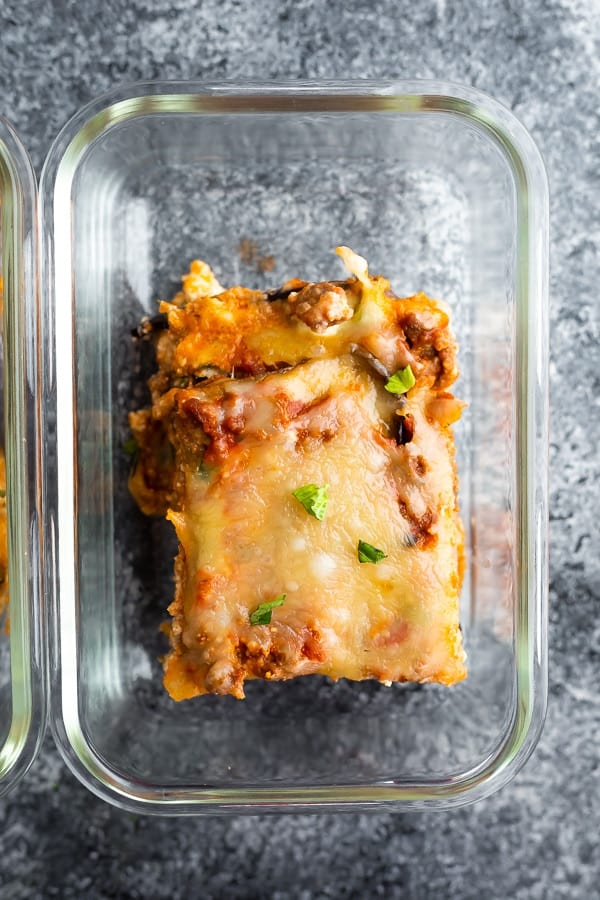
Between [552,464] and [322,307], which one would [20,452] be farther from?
[552,464]

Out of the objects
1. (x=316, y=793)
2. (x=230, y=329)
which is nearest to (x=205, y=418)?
(x=230, y=329)

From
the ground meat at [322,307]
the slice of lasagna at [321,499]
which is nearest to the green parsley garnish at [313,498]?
the slice of lasagna at [321,499]

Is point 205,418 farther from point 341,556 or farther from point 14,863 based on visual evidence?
point 14,863

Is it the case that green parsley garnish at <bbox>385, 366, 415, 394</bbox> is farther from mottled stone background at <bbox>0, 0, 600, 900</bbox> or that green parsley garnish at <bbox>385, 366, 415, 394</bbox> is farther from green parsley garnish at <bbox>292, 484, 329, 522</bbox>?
mottled stone background at <bbox>0, 0, 600, 900</bbox>

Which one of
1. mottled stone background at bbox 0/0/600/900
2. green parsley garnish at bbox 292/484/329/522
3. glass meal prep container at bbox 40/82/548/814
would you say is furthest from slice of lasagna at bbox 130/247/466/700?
mottled stone background at bbox 0/0/600/900

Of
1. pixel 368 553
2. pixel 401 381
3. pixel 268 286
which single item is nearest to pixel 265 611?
pixel 368 553

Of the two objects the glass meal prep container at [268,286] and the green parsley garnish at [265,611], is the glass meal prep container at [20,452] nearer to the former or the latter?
the glass meal prep container at [268,286]
